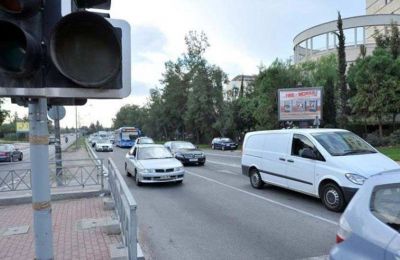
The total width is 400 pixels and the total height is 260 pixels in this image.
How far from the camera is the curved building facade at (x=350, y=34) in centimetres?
5431

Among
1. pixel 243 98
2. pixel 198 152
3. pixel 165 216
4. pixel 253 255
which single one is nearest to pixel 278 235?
pixel 253 255

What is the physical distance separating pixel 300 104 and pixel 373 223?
3380 centimetres

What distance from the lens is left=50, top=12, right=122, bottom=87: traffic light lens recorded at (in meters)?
2.34

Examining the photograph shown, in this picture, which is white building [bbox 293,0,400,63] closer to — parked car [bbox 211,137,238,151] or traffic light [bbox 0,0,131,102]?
parked car [bbox 211,137,238,151]

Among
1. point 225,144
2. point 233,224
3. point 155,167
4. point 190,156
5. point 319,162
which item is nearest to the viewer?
point 233,224

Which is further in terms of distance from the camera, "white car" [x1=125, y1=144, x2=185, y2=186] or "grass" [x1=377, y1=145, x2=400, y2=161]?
"grass" [x1=377, y1=145, x2=400, y2=161]

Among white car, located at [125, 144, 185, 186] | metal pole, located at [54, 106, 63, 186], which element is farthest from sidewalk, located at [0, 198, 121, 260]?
white car, located at [125, 144, 185, 186]

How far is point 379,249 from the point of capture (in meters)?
2.73

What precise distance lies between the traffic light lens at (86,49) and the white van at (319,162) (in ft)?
23.3

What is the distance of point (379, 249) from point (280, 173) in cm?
804

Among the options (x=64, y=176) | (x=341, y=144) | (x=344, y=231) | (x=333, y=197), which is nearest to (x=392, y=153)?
(x=341, y=144)

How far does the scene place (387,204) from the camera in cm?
300

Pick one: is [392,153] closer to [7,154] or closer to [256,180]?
[256,180]

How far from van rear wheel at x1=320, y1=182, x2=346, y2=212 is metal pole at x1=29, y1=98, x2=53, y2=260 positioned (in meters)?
7.08
